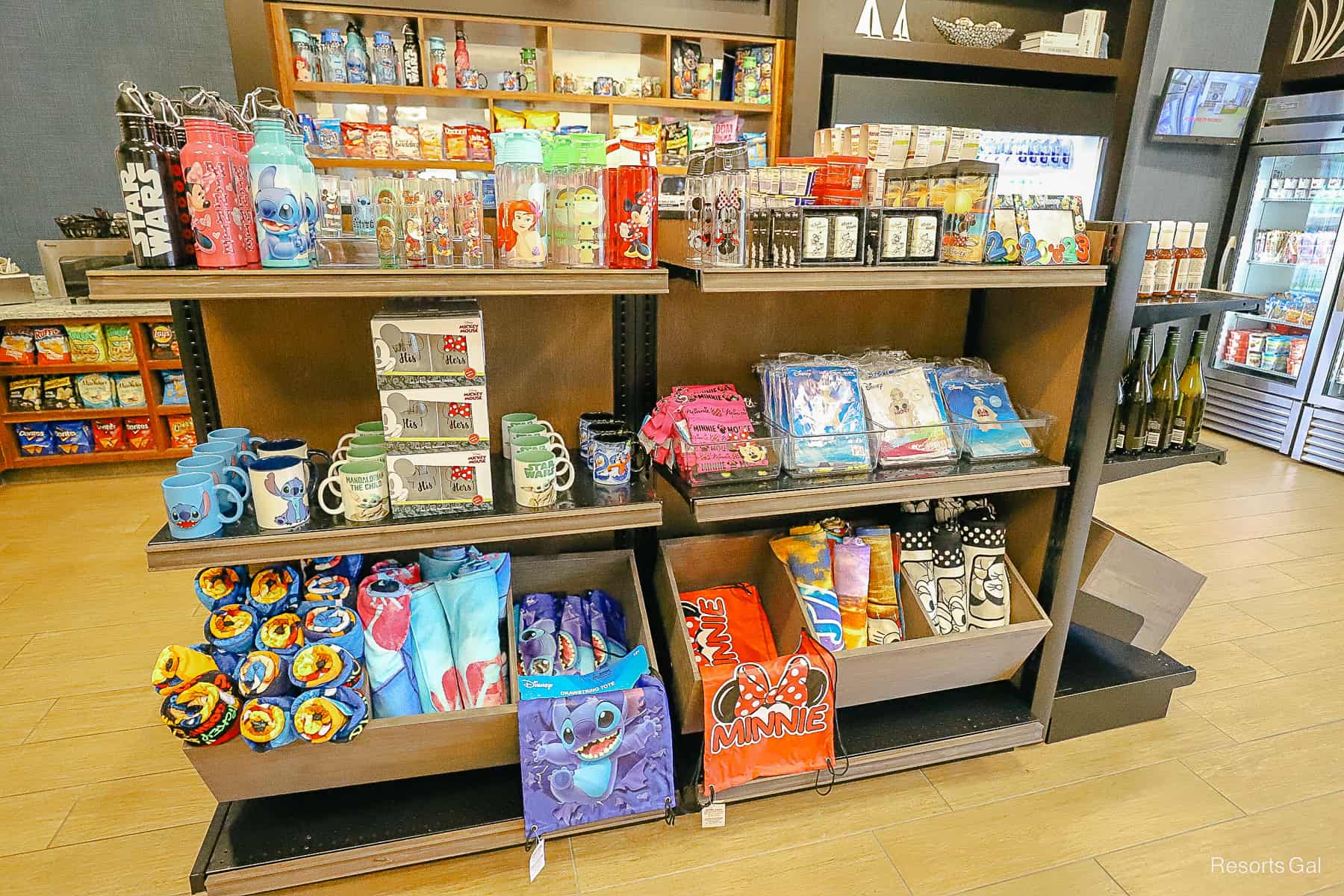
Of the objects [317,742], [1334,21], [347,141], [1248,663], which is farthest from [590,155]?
[1334,21]

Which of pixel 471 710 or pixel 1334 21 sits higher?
pixel 1334 21

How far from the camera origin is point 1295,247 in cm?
473

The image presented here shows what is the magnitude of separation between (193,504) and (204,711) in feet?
1.27

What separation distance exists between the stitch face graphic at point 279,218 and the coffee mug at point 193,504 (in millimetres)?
449

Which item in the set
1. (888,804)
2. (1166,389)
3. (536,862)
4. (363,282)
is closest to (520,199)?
(363,282)

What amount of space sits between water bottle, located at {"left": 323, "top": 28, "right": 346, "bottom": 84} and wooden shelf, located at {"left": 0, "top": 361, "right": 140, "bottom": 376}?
5.95ft

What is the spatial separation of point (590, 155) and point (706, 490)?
28.7 inches

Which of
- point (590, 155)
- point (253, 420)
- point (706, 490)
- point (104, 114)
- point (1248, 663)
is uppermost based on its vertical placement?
point (104, 114)

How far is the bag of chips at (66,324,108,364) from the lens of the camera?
3.81 metres

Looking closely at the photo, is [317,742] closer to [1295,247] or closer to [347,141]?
[347,141]

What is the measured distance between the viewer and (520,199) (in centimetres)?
138

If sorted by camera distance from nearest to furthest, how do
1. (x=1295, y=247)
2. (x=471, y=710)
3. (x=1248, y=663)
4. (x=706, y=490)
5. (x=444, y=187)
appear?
(x=444, y=187) < (x=471, y=710) < (x=706, y=490) < (x=1248, y=663) < (x=1295, y=247)

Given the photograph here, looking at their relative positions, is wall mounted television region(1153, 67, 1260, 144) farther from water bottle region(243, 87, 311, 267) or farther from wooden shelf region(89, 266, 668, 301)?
water bottle region(243, 87, 311, 267)

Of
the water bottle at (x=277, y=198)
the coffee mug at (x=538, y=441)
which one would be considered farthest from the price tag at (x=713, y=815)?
the water bottle at (x=277, y=198)
